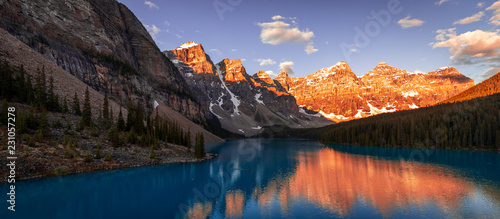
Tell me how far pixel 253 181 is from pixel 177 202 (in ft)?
47.5

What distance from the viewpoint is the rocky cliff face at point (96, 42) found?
3056 inches

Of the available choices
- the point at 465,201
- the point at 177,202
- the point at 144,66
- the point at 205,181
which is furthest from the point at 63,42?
the point at 465,201

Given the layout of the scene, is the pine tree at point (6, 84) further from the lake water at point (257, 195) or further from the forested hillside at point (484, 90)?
the forested hillside at point (484, 90)

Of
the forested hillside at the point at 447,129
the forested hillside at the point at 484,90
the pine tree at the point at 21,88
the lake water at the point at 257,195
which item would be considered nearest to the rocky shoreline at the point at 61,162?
the lake water at the point at 257,195

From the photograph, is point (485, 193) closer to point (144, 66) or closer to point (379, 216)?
point (379, 216)

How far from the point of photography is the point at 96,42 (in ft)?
349

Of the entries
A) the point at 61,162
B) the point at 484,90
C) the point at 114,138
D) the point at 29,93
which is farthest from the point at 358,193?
the point at 484,90

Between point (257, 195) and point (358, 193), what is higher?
Result: point (257, 195)

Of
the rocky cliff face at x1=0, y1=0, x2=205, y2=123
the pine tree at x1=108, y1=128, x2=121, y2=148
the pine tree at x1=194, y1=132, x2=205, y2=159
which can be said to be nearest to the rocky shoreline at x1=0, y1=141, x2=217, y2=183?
the pine tree at x1=108, y1=128, x2=121, y2=148

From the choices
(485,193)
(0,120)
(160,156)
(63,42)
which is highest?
(63,42)

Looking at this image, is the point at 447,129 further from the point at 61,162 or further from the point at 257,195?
Answer: the point at 61,162

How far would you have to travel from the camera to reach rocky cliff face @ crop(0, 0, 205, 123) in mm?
77625

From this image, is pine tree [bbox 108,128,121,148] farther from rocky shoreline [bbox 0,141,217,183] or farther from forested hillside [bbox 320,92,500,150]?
forested hillside [bbox 320,92,500,150]

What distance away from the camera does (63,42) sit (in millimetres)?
89375
